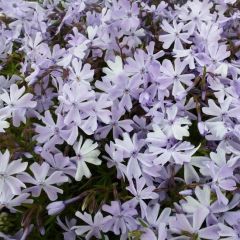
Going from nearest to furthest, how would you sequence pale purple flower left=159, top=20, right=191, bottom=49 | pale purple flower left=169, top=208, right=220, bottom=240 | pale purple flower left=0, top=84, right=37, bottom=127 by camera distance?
pale purple flower left=169, top=208, right=220, bottom=240, pale purple flower left=0, top=84, right=37, bottom=127, pale purple flower left=159, top=20, right=191, bottom=49

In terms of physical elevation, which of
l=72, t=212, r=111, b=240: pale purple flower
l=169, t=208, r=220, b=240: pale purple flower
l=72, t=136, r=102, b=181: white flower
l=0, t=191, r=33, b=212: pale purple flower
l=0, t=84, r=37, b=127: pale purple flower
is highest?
l=0, t=84, r=37, b=127: pale purple flower

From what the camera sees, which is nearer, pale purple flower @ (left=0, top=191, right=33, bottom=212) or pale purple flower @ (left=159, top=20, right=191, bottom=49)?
pale purple flower @ (left=0, top=191, right=33, bottom=212)

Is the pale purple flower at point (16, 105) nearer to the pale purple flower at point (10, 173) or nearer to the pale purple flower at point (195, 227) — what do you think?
the pale purple flower at point (10, 173)

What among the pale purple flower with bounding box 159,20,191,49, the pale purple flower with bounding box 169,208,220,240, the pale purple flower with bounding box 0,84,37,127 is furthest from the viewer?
the pale purple flower with bounding box 159,20,191,49

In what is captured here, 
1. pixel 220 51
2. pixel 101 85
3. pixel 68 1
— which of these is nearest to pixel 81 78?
pixel 101 85

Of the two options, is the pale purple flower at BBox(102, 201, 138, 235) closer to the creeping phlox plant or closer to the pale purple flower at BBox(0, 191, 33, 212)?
the creeping phlox plant

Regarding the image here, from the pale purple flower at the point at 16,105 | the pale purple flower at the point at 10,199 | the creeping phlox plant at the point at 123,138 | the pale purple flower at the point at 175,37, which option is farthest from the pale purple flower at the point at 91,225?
the pale purple flower at the point at 175,37

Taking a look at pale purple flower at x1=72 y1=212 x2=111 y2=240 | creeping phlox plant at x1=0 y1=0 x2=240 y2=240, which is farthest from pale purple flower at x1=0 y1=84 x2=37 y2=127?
pale purple flower at x1=72 y1=212 x2=111 y2=240

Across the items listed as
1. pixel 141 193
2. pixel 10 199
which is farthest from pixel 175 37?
pixel 10 199

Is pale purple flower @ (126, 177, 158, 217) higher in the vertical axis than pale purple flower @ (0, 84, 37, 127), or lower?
lower
